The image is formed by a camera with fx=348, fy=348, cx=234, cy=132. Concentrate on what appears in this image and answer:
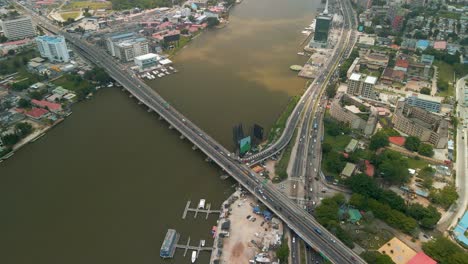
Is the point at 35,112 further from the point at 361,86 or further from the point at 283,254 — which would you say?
the point at 361,86

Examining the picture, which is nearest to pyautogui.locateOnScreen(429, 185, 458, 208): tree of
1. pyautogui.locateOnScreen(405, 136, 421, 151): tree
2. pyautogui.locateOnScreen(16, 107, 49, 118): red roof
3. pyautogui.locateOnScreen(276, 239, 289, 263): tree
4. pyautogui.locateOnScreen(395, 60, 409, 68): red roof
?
pyautogui.locateOnScreen(405, 136, 421, 151): tree

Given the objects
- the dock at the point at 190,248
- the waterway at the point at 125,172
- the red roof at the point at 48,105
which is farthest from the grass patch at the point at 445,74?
the red roof at the point at 48,105

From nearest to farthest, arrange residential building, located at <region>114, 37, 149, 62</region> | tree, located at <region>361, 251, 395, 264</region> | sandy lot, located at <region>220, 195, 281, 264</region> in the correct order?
tree, located at <region>361, 251, 395, 264</region> < sandy lot, located at <region>220, 195, 281, 264</region> < residential building, located at <region>114, 37, 149, 62</region>

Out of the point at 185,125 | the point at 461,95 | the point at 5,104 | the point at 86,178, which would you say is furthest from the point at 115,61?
the point at 461,95

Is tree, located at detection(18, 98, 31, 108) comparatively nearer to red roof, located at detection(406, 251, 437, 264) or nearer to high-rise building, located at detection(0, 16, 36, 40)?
high-rise building, located at detection(0, 16, 36, 40)

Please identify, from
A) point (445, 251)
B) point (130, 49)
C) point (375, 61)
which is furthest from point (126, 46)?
point (445, 251)
